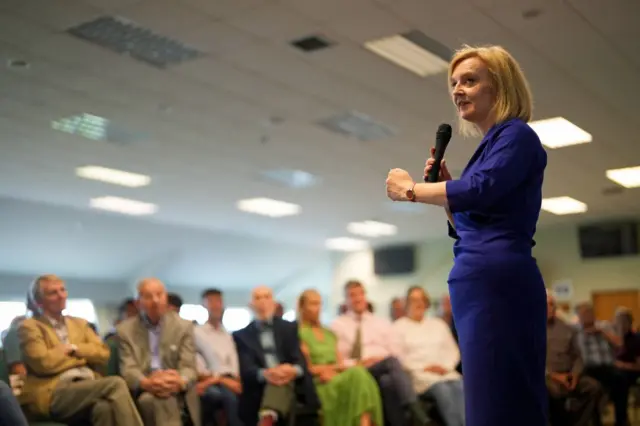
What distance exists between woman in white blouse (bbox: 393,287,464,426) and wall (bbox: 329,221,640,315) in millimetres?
6811

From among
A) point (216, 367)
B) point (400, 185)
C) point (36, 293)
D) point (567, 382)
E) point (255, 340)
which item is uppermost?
point (400, 185)

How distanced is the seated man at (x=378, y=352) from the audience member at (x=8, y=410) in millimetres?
2345

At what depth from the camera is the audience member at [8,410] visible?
3104mm

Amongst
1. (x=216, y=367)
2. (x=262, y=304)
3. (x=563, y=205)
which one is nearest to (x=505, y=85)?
(x=262, y=304)

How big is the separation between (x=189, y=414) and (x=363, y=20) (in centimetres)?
279

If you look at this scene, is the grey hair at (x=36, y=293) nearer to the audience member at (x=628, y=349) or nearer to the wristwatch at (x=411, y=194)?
the wristwatch at (x=411, y=194)

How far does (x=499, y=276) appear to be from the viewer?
4.70 feet

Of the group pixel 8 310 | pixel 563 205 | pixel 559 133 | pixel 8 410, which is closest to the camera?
pixel 8 410

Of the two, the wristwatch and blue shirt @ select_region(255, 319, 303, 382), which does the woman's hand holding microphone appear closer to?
the wristwatch

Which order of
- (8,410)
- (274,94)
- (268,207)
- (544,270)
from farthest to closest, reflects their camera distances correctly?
(544,270)
(268,207)
(274,94)
(8,410)

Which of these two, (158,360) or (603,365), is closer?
(158,360)

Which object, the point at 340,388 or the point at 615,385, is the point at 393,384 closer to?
the point at 340,388

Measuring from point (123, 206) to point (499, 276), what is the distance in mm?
10459

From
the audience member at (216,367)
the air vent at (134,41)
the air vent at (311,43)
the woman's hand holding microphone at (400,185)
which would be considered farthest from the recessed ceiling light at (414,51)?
the woman's hand holding microphone at (400,185)
